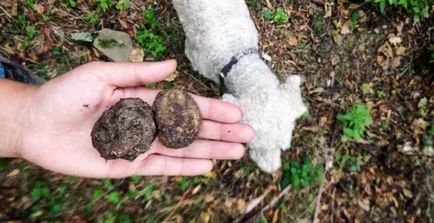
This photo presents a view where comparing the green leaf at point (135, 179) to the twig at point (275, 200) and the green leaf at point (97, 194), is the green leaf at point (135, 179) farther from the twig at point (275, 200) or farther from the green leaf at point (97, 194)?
the twig at point (275, 200)

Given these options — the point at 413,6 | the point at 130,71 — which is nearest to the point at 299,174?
the point at 130,71

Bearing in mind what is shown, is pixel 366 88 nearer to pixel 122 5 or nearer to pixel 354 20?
pixel 354 20

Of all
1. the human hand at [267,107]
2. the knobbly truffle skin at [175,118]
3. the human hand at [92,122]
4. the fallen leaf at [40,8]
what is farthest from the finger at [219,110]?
the fallen leaf at [40,8]

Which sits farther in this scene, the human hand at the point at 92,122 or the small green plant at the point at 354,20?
the small green plant at the point at 354,20

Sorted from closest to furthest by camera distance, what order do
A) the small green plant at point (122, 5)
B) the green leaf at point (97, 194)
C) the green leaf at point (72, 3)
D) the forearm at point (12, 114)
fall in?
the forearm at point (12, 114)
the green leaf at point (97, 194)
the green leaf at point (72, 3)
the small green plant at point (122, 5)

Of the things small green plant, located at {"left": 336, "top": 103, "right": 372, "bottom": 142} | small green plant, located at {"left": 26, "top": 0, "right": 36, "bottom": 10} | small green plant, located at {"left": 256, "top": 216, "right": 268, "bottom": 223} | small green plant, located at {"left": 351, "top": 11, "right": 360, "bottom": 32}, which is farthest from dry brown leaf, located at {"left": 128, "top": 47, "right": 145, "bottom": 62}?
small green plant, located at {"left": 351, "top": 11, "right": 360, "bottom": 32}

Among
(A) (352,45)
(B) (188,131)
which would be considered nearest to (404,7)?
(A) (352,45)

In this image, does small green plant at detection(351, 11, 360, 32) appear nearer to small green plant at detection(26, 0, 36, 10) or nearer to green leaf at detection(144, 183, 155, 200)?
green leaf at detection(144, 183, 155, 200)
